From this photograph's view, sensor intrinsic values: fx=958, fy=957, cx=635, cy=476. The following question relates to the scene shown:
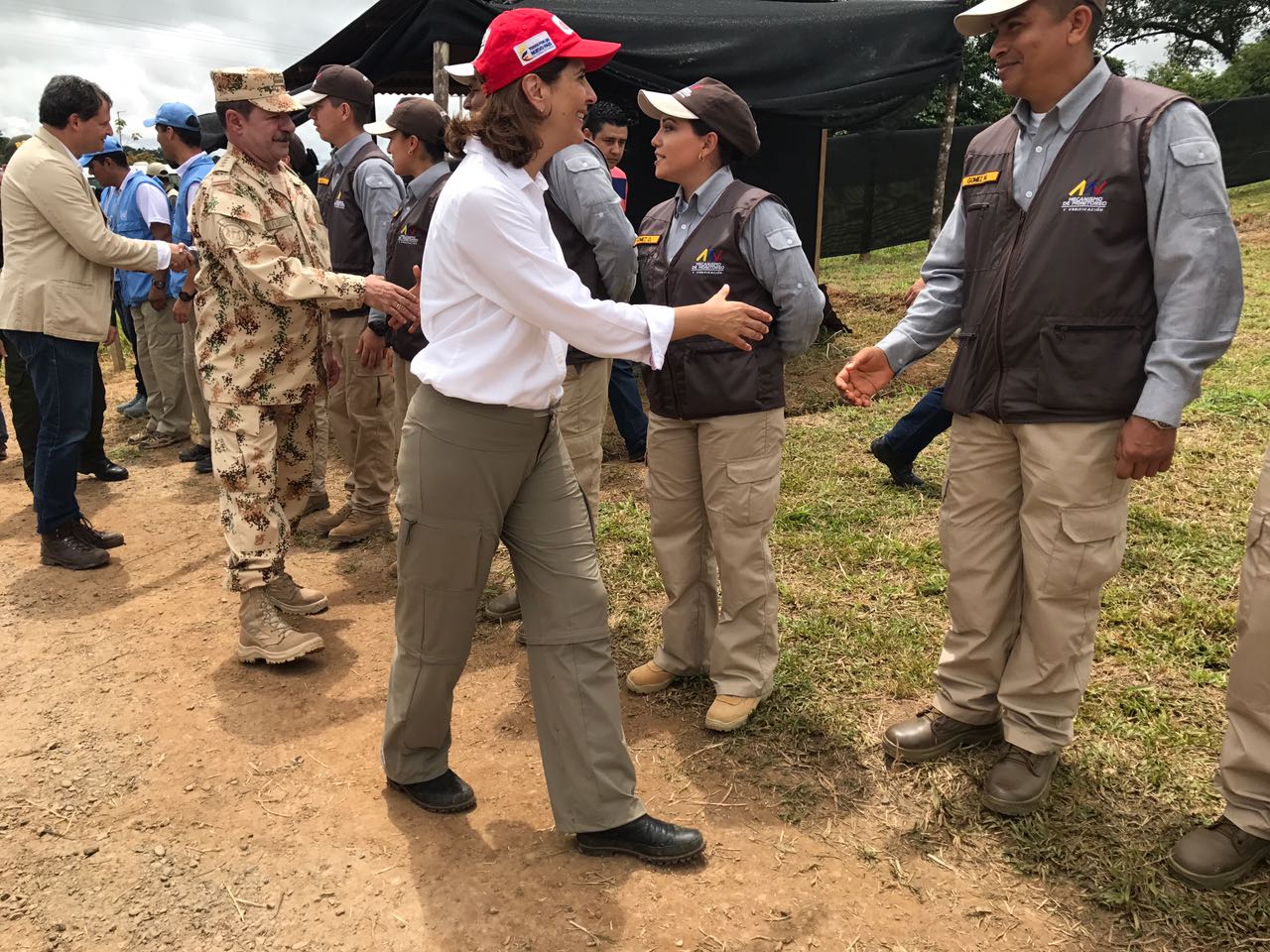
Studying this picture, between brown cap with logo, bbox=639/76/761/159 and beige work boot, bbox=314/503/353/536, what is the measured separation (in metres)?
2.99

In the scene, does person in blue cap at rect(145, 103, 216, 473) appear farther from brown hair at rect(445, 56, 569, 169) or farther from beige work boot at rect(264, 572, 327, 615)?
brown hair at rect(445, 56, 569, 169)

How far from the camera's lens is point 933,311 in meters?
2.93

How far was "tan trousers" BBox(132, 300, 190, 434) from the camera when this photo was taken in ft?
22.5

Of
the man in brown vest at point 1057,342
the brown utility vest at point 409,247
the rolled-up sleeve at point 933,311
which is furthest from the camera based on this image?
the brown utility vest at point 409,247

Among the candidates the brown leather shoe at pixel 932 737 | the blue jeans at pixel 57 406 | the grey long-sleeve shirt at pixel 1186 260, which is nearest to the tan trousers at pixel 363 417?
the blue jeans at pixel 57 406

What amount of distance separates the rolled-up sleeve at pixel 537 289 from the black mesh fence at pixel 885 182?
14.6 meters

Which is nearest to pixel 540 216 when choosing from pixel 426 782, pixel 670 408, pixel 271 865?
pixel 670 408

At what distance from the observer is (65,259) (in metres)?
4.60

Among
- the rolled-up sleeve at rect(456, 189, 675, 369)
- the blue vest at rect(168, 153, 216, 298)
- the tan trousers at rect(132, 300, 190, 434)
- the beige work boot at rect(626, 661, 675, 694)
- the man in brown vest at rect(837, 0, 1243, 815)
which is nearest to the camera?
the rolled-up sleeve at rect(456, 189, 675, 369)

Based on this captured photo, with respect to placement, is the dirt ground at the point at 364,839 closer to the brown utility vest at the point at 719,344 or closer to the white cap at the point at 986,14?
the brown utility vest at the point at 719,344

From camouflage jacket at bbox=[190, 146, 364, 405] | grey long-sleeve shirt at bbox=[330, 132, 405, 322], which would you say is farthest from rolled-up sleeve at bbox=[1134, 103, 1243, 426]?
grey long-sleeve shirt at bbox=[330, 132, 405, 322]

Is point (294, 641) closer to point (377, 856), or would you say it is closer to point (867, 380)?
point (377, 856)

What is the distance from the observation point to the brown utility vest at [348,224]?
15.6ft

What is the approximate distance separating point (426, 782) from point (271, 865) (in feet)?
1.50
